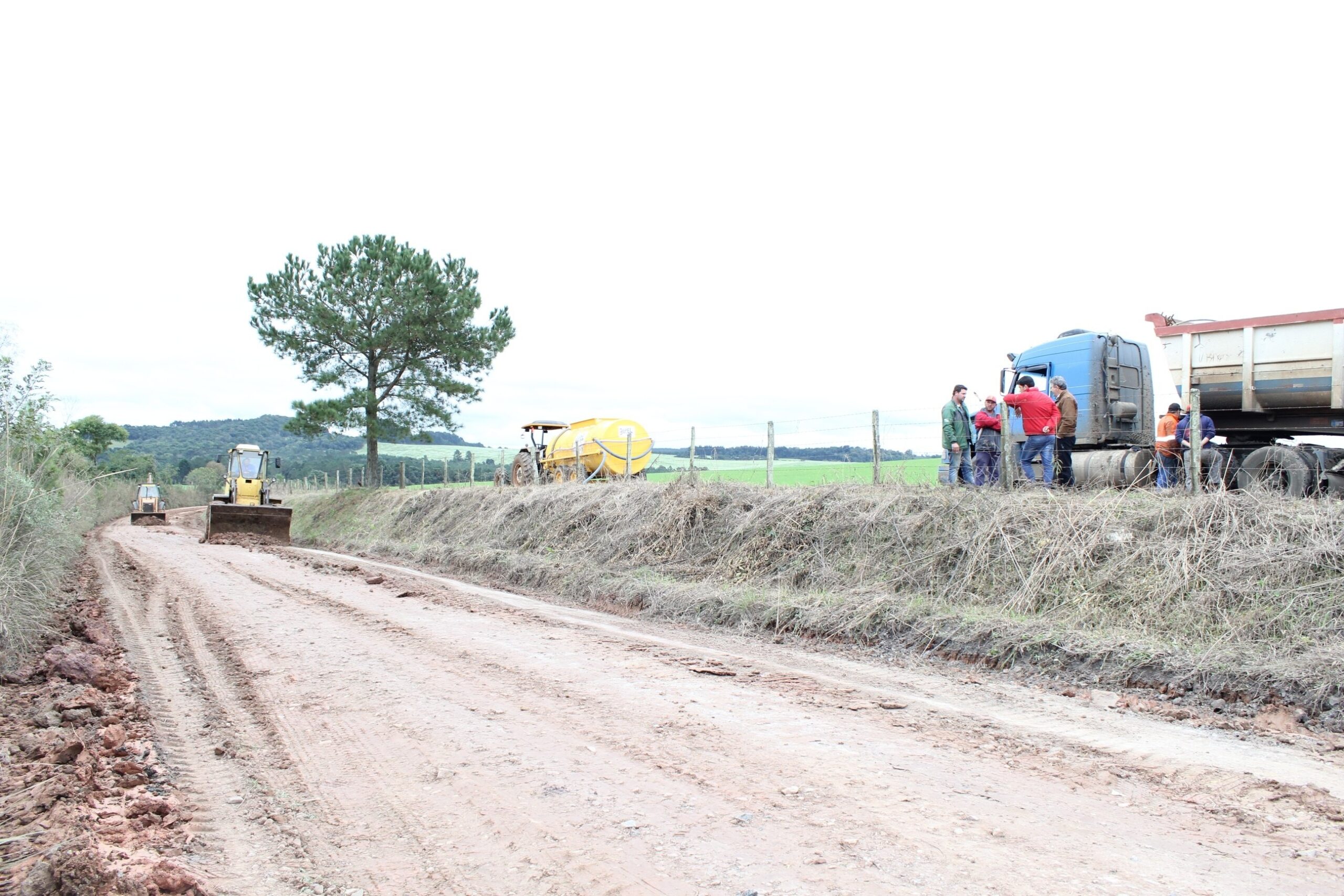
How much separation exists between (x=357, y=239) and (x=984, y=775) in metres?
32.9

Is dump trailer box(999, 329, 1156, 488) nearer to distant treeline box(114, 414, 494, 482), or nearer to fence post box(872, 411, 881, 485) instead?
fence post box(872, 411, 881, 485)

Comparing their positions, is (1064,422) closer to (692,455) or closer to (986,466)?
(986,466)

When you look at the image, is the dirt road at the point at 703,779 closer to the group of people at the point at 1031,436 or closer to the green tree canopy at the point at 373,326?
the group of people at the point at 1031,436

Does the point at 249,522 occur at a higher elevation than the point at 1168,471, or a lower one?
lower

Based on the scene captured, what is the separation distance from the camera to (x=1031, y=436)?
11227 mm

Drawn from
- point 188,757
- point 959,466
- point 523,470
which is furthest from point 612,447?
point 188,757

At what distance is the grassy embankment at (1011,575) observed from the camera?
6.56m

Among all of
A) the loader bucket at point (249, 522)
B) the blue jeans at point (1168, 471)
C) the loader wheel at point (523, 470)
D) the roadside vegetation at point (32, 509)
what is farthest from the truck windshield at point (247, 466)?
the blue jeans at point (1168, 471)

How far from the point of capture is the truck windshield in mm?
28219

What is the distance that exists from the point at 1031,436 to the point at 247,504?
78.5ft

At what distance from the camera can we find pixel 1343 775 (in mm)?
4430

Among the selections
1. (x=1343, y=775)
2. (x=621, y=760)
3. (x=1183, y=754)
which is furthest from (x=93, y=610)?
(x=1343, y=775)

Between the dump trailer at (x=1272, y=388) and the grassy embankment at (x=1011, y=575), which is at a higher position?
the dump trailer at (x=1272, y=388)

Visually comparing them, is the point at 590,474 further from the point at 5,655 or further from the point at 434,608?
the point at 5,655
